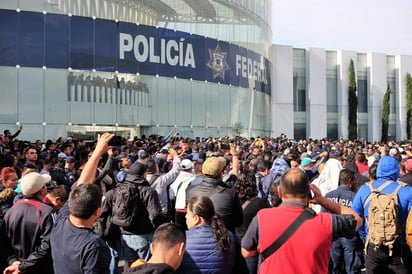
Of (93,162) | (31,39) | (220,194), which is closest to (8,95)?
(31,39)

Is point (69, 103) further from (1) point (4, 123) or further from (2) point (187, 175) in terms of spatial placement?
(2) point (187, 175)

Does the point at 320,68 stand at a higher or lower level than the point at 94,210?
higher

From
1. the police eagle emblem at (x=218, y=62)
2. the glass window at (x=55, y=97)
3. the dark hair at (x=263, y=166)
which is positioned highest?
the police eagle emblem at (x=218, y=62)

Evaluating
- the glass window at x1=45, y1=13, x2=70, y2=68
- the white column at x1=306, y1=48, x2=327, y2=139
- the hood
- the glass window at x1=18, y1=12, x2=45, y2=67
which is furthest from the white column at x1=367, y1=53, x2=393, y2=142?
the hood

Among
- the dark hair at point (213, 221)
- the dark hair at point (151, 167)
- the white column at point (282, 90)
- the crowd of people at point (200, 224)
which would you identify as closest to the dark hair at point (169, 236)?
the crowd of people at point (200, 224)

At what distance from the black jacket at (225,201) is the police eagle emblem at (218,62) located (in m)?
23.4

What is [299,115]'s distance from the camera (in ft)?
134

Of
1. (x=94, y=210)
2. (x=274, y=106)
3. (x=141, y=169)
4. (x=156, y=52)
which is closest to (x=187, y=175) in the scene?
(x=141, y=169)

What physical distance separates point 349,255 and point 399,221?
1562 millimetres

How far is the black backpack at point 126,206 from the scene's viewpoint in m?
6.25

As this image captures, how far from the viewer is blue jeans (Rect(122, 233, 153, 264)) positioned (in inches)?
253

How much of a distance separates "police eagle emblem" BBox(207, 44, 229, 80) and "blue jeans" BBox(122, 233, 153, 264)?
22769 millimetres

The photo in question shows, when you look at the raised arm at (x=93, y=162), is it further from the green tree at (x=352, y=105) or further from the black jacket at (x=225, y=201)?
the green tree at (x=352, y=105)

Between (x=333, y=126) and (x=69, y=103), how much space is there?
2592 centimetres
